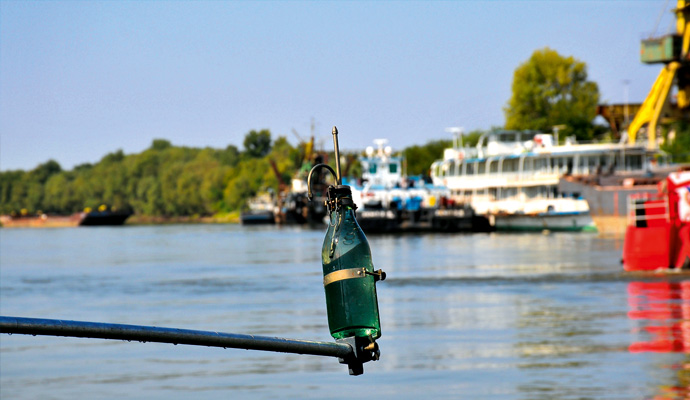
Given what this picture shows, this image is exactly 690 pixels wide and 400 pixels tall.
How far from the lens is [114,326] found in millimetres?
4387

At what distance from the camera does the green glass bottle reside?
5.23 metres

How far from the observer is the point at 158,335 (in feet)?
14.8

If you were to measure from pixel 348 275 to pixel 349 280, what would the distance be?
0.03 metres

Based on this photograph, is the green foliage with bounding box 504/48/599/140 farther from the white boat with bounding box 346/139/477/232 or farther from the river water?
the river water

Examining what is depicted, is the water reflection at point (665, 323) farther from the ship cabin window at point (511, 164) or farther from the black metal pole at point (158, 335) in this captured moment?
the ship cabin window at point (511, 164)

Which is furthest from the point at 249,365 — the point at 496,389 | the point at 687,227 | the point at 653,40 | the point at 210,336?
the point at 653,40

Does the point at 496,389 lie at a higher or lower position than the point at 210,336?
lower

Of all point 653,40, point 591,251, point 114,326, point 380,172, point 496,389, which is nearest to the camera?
point 114,326

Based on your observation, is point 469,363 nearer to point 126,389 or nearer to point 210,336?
point 126,389

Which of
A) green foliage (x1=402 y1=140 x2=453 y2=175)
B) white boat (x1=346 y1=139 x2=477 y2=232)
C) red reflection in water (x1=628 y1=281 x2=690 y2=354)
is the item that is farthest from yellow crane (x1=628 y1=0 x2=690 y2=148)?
green foliage (x1=402 y1=140 x2=453 y2=175)

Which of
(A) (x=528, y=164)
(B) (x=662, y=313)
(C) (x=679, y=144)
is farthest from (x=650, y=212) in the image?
(C) (x=679, y=144)

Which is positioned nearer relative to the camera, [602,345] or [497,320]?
[602,345]

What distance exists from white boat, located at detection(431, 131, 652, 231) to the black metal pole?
67814 mm

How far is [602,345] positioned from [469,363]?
2.00m
